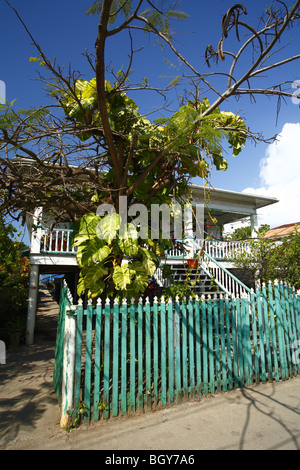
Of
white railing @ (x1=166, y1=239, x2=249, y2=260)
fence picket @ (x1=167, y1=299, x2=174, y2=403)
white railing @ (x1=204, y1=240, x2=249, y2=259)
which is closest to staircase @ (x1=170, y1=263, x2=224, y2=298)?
white railing @ (x1=166, y1=239, x2=249, y2=260)

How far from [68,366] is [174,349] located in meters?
1.44

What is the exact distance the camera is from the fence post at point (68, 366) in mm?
3171

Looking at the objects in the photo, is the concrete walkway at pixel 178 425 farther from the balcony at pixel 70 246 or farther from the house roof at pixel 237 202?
the house roof at pixel 237 202

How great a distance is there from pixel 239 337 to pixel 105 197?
3140 mm

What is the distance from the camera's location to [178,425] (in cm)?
323

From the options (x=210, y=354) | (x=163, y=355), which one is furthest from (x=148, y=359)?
(x=210, y=354)

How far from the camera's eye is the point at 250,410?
11.9 ft

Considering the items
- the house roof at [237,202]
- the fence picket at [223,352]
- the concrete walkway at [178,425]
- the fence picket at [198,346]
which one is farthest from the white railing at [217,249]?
the concrete walkway at [178,425]

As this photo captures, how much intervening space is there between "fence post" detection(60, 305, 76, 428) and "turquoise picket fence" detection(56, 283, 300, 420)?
2 cm

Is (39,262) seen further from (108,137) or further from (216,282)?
(108,137)

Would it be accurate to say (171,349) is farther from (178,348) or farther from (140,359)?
(140,359)

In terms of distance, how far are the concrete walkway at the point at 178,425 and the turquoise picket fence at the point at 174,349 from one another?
0.65 ft

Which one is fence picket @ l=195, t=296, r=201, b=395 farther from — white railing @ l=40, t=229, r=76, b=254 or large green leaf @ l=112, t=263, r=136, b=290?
white railing @ l=40, t=229, r=76, b=254
